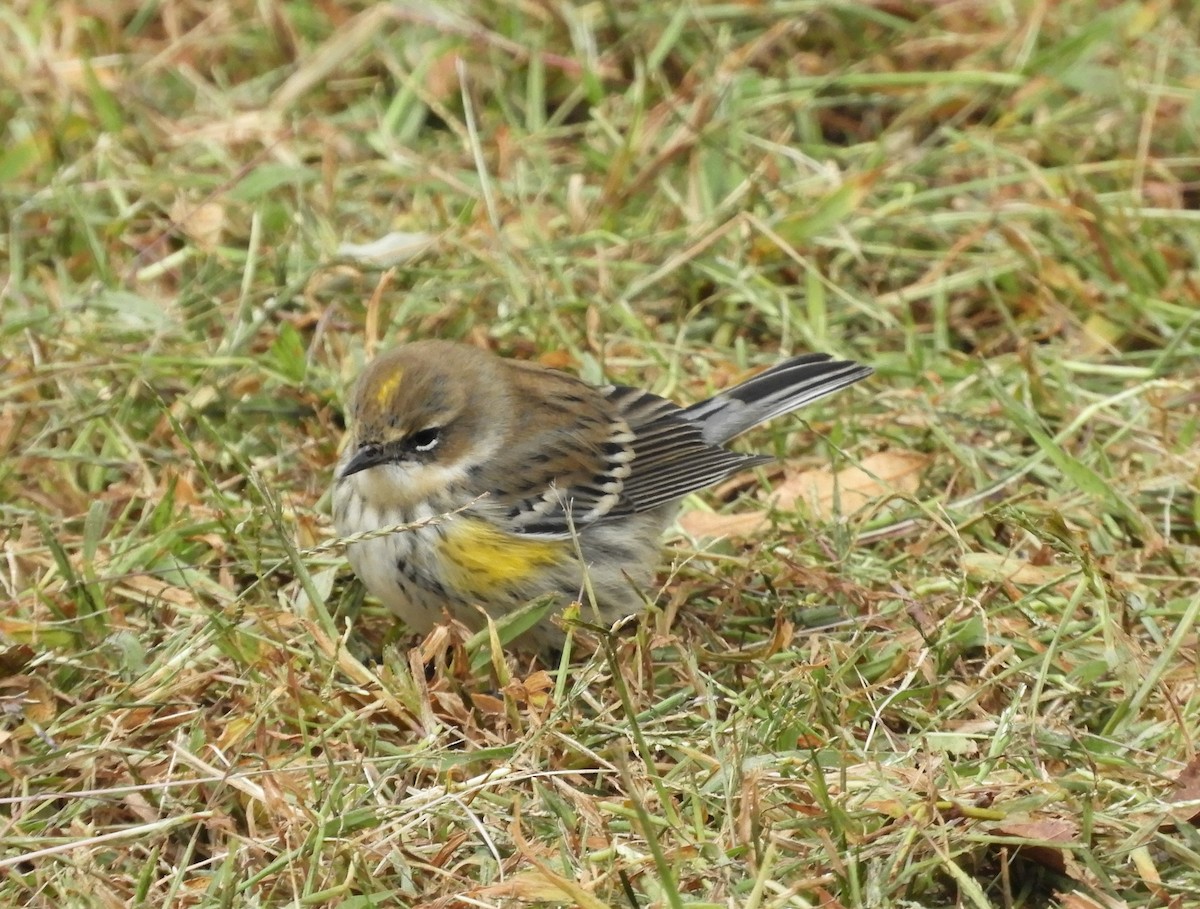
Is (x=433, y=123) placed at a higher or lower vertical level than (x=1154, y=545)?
higher

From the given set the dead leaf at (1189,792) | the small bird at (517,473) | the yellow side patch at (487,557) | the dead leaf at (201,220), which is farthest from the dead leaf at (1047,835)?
the dead leaf at (201,220)

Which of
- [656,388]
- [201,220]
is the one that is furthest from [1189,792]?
[201,220]

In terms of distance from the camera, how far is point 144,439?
4992 mm

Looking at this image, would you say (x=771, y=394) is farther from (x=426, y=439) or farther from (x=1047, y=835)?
(x=1047, y=835)

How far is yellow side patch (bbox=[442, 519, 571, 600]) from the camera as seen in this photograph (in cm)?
415

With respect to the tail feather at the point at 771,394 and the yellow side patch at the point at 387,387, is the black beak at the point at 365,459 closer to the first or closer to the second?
the yellow side patch at the point at 387,387

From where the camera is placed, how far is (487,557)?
417 centimetres

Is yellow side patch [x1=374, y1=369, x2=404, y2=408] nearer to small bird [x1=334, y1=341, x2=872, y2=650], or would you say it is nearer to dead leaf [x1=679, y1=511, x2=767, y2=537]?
small bird [x1=334, y1=341, x2=872, y2=650]

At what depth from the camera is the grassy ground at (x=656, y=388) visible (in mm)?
3436

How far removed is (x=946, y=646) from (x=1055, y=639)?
0.28 meters

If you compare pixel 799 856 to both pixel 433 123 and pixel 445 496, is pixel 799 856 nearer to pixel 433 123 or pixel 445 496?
pixel 445 496

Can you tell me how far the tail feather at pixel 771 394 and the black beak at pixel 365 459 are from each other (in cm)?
98

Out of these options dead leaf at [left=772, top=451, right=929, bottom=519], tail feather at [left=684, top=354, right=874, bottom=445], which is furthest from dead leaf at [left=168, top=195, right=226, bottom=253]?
dead leaf at [left=772, top=451, right=929, bottom=519]

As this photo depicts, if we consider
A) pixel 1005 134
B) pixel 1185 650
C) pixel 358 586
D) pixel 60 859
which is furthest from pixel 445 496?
pixel 1005 134
